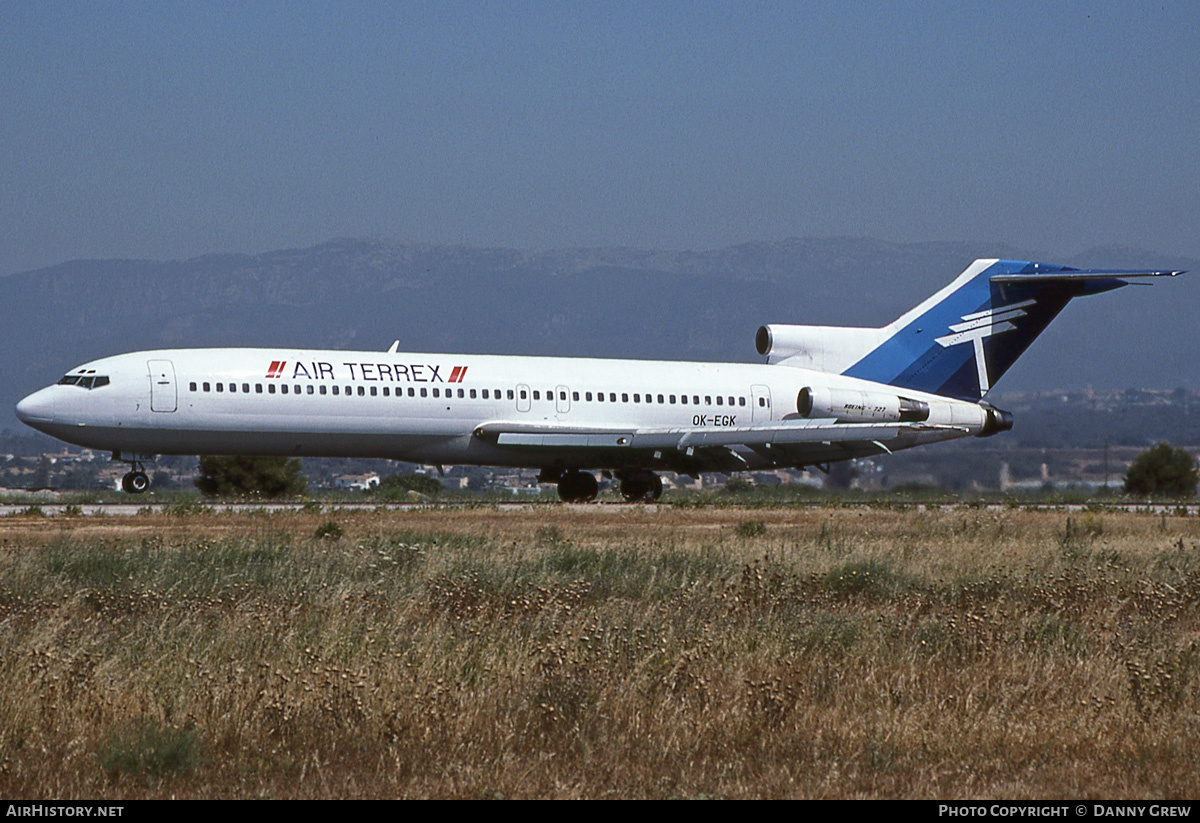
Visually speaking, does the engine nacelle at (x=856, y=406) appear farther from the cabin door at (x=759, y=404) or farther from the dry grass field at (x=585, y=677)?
the dry grass field at (x=585, y=677)

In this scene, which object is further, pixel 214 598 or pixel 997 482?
pixel 997 482

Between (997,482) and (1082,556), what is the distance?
19074 millimetres

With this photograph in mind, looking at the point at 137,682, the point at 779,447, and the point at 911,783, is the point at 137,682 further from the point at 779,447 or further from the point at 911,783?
the point at 779,447

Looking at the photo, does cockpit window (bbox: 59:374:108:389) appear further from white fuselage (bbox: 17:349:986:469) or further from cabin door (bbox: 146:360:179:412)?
cabin door (bbox: 146:360:179:412)

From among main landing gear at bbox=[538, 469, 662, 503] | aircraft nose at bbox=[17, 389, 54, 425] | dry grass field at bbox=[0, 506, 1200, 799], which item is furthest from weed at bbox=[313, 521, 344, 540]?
main landing gear at bbox=[538, 469, 662, 503]

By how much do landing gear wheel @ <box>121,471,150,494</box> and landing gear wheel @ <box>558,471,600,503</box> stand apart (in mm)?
10341

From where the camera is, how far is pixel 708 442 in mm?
37906

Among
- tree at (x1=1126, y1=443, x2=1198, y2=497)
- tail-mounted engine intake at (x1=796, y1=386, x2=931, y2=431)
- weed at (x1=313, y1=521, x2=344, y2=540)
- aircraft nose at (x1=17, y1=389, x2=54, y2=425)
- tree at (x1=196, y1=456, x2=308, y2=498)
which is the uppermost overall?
aircraft nose at (x1=17, y1=389, x2=54, y2=425)

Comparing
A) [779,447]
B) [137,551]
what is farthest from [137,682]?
[779,447]

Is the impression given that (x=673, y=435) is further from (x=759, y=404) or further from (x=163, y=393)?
(x=163, y=393)

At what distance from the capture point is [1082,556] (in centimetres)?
2100

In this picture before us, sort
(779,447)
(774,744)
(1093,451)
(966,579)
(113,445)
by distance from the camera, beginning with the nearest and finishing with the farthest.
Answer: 1. (774,744)
2. (966,579)
3. (113,445)
4. (779,447)
5. (1093,451)

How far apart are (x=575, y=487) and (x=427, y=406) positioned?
222 inches

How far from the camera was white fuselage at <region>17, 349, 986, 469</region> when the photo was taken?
111ft
